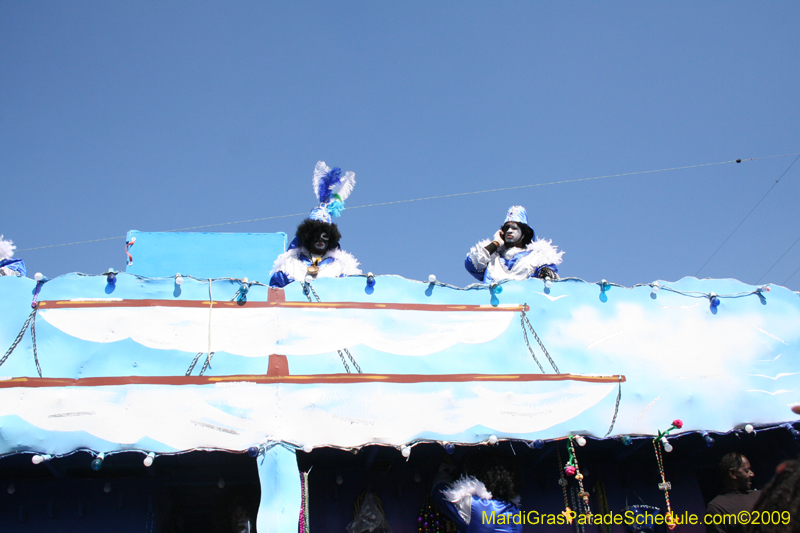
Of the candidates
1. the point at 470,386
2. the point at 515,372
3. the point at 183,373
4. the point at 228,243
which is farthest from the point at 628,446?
the point at 228,243

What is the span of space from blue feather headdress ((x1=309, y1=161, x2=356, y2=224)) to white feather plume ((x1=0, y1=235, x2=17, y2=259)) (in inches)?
112

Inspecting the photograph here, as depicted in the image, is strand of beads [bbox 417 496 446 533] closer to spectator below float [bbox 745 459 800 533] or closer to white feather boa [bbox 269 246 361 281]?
white feather boa [bbox 269 246 361 281]

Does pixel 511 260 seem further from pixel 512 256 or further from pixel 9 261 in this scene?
pixel 9 261

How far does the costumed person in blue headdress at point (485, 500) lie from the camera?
4.44 m

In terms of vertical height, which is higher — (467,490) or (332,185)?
(332,185)

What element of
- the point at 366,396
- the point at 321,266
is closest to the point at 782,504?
the point at 366,396

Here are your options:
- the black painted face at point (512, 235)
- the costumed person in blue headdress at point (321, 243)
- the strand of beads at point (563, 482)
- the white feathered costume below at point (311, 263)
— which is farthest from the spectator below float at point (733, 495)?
the white feathered costume below at point (311, 263)

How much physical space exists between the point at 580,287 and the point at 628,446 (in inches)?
50.5

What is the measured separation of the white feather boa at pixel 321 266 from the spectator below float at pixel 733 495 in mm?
3242

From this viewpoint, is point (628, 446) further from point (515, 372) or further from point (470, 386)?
point (470, 386)

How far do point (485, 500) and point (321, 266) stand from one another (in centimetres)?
263

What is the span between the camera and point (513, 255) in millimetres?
6410

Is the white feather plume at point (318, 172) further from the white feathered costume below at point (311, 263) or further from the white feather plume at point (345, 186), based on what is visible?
the white feathered costume below at point (311, 263)

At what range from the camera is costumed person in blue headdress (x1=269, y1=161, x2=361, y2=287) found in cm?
596
